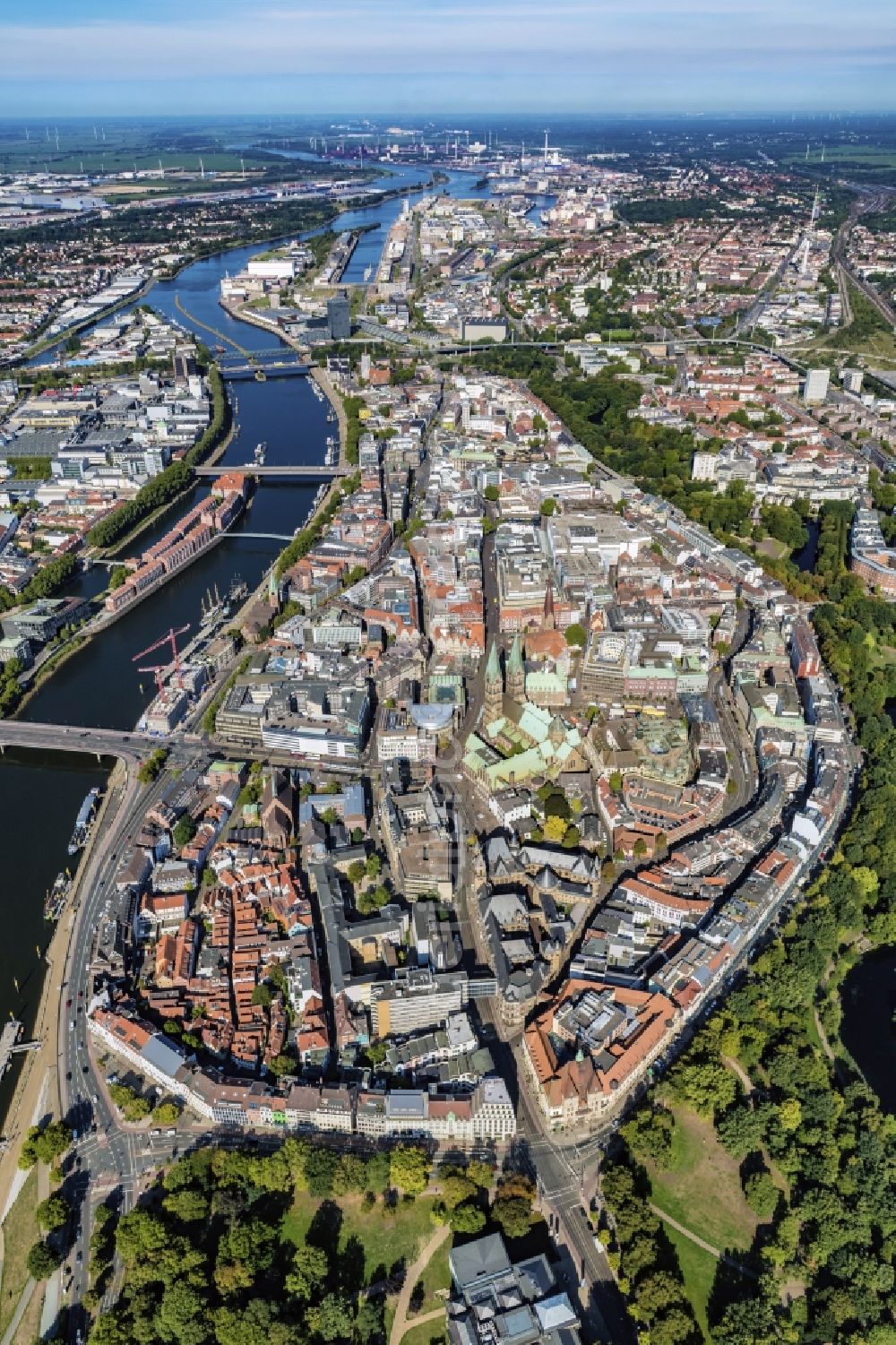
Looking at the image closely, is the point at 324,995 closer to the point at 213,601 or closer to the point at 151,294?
the point at 213,601

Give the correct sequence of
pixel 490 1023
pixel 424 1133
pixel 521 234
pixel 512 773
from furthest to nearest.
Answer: pixel 521 234 → pixel 512 773 → pixel 490 1023 → pixel 424 1133

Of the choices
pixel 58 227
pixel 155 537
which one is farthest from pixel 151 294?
pixel 155 537

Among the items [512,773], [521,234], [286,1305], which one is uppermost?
[521,234]

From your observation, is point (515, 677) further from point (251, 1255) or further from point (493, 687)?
point (251, 1255)

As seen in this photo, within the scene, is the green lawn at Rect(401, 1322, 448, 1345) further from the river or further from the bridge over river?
the bridge over river

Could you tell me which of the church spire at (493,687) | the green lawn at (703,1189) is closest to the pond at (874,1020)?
the green lawn at (703,1189)

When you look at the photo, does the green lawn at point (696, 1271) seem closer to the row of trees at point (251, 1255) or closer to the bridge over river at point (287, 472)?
the row of trees at point (251, 1255)

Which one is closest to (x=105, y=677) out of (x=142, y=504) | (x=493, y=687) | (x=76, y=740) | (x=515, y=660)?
(x=76, y=740)
